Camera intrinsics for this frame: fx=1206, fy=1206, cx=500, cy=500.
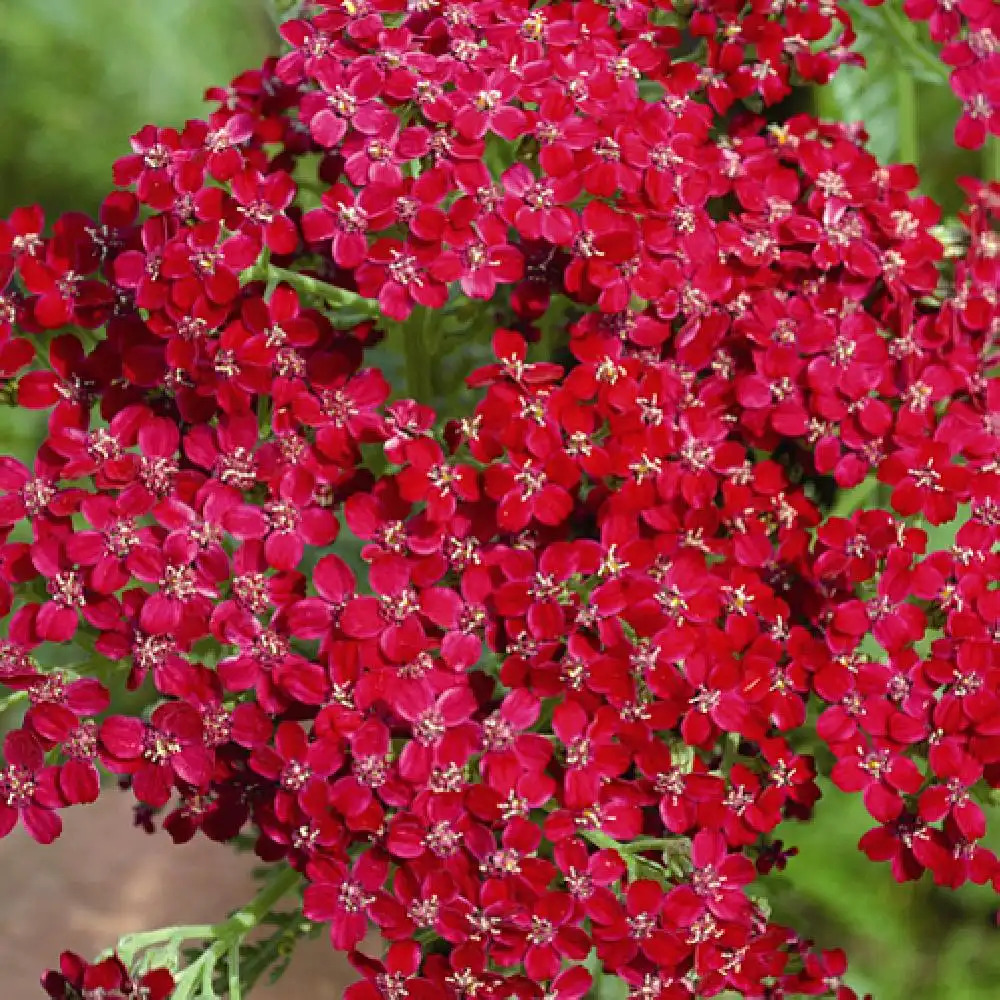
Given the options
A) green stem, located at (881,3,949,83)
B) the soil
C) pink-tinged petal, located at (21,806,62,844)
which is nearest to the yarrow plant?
pink-tinged petal, located at (21,806,62,844)

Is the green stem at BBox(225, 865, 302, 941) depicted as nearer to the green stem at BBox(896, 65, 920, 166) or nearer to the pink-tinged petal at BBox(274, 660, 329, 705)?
the pink-tinged petal at BBox(274, 660, 329, 705)

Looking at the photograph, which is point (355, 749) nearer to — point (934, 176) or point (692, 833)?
point (692, 833)

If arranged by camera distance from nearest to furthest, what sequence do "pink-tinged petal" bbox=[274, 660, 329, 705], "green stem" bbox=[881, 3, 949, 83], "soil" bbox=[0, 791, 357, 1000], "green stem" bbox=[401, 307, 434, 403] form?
"pink-tinged petal" bbox=[274, 660, 329, 705] < "green stem" bbox=[401, 307, 434, 403] < "green stem" bbox=[881, 3, 949, 83] < "soil" bbox=[0, 791, 357, 1000]

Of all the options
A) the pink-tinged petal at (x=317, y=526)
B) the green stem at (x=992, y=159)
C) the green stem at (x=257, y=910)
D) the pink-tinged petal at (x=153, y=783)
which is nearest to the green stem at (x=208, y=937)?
the green stem at (x=257, y=910)

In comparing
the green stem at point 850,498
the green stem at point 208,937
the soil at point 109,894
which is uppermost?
the soil at point 109,894

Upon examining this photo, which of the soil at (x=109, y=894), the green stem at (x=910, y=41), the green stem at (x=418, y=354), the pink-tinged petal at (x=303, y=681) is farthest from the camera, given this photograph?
the soil at (x=109, y=894)

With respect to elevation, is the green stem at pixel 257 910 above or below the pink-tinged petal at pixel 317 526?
below

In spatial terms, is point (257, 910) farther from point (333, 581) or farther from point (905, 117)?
point (905, 117)

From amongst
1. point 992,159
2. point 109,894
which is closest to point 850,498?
point 992,159

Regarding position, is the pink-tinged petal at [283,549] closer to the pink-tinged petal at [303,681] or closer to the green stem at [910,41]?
the pink-tinged petal at [303,681]

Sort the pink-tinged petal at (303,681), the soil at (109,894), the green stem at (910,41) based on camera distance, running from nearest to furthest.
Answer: the pink-tinged petal at (303,681) < the green stem at (910,41) < the soil at (109,894)
